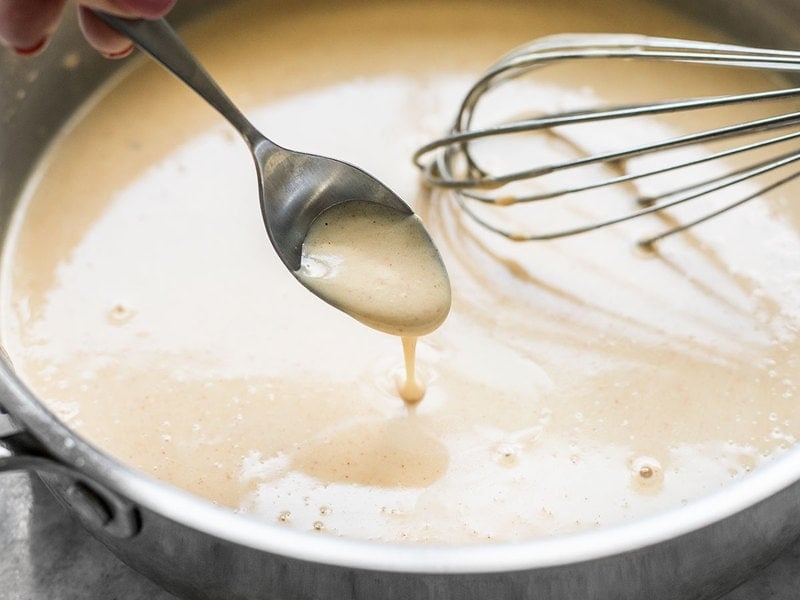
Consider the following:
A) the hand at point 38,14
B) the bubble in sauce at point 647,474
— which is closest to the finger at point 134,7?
the hand at point 38,14

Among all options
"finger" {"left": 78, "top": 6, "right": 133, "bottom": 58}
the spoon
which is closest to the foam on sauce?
the spoon

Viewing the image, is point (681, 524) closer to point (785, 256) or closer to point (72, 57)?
Answer: point (785, 256)

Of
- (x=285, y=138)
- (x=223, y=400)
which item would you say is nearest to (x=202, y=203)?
(x=285, y=138)

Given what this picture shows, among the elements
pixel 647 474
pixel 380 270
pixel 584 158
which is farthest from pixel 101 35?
pixel 647 474

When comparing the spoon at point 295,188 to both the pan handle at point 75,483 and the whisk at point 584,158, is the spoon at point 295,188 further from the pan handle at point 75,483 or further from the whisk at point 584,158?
the pan handle at point 75,483

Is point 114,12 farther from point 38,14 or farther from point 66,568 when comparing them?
point 66,568

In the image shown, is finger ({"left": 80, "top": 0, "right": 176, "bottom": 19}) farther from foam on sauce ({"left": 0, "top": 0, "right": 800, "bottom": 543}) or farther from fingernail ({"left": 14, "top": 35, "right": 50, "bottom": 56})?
foam on sauce ({"left": 0, "top": 0, "right": 800, "bottom": 543})
